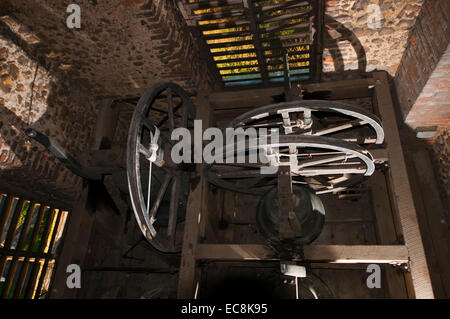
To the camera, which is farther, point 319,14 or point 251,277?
point 251,277

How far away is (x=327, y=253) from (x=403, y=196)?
46.4 inches

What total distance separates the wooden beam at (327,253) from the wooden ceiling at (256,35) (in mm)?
2869

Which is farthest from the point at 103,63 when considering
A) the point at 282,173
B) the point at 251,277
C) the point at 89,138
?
the point at 251,277

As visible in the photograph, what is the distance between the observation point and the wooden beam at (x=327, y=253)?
3.41m

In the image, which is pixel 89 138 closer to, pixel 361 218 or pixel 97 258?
pixel 97 258

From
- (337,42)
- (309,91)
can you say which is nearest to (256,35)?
(309,91)

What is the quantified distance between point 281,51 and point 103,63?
2.73 m

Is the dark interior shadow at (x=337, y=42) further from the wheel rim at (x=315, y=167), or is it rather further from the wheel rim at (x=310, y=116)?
the wheel rim at (x=315, y=167)

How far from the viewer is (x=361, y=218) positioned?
5.28m

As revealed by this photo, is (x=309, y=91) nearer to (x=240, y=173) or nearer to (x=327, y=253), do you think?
(x=240, y=173)

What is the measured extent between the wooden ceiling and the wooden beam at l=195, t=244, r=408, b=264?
9.41ft

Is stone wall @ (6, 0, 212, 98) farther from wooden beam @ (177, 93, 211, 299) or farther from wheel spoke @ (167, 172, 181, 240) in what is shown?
wheel spoke @ (167, 172, 181, 240)

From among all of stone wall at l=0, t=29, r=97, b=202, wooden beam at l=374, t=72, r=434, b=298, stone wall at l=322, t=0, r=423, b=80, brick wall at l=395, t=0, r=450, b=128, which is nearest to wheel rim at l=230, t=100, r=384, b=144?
wooden beam at l=374, t=72, r=434, b=298

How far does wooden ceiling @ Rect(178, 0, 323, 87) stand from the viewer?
4.10 meters
